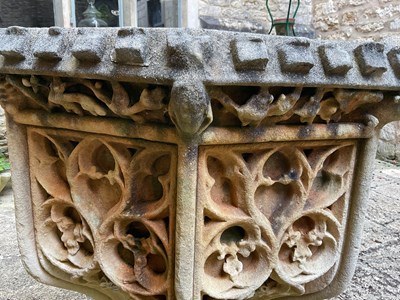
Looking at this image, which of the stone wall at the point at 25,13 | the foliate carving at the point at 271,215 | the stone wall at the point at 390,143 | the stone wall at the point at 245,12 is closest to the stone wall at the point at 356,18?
the stone wall at the point at 245,12

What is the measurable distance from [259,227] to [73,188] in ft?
1.14

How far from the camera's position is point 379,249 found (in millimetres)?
1504

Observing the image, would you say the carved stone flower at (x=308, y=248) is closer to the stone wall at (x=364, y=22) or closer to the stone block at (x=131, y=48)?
the stone block at (x=131, y=48)

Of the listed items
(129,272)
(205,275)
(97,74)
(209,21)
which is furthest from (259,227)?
(209,21)

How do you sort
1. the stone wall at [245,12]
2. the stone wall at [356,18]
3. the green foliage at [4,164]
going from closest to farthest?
the green foliage at [4,164] → the stone wall at [356,18] → the stone wall at [245,12]

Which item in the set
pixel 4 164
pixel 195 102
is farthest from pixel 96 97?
pixel 4 164

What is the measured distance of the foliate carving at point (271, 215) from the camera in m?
0.59

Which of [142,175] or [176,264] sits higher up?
[142,175]

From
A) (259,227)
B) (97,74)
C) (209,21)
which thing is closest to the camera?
(97,74)

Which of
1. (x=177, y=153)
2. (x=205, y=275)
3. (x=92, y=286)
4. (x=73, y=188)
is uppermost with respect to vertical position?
(x=177, y=153)

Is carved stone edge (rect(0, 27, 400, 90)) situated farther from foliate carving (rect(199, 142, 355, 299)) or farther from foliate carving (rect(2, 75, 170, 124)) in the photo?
foliate carving (rect(199, 142, 355, 299))

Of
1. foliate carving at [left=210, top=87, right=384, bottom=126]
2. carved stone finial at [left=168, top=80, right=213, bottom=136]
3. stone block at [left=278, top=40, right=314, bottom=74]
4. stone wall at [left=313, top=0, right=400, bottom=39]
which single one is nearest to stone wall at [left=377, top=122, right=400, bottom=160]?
stone wall at [left=313, top=0, right=400, bottom=39]

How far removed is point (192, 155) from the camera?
53 cm

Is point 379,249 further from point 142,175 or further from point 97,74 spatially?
point 97,74
